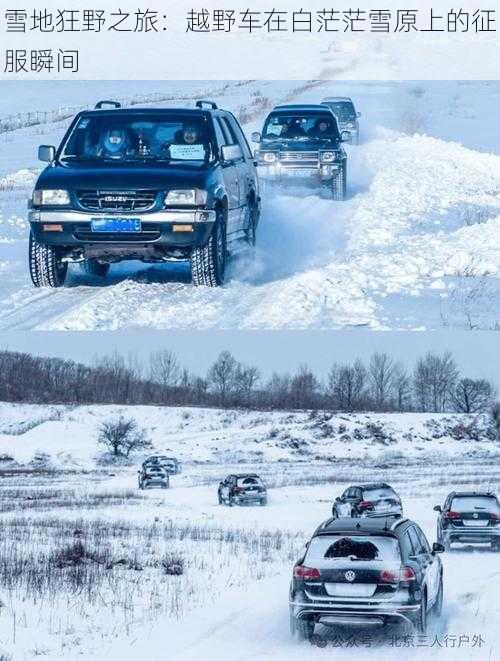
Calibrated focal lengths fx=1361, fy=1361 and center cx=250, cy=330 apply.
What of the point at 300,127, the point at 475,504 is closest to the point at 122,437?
the point at 300,127

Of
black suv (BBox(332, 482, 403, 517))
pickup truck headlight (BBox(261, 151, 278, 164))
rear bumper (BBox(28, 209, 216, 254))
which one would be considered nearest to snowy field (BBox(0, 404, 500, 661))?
black suv (BBox(332, 482, 403, 517))

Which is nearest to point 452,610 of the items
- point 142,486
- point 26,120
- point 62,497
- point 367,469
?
point 26,120

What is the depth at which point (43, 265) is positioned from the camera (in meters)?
16.4

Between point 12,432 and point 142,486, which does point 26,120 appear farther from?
point 12,432

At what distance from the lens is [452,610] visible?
13.1 metres

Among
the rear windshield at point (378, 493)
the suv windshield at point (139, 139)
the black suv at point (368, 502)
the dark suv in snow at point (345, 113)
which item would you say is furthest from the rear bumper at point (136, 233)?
the rear windshield at point (378, 493)

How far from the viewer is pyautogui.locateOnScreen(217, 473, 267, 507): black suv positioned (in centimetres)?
3334

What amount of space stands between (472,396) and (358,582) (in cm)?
5157

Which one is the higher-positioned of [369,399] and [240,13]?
[240,13]

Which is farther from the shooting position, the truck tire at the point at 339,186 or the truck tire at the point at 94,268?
the truck tire at the point at 339,186

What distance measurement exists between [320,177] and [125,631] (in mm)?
13903

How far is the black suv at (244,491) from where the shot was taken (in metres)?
33.3

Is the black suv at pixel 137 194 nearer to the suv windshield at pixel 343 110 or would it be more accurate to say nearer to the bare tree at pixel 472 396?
the suv windshield at pixel 343 110

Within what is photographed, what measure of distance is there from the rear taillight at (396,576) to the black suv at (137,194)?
551 cm
